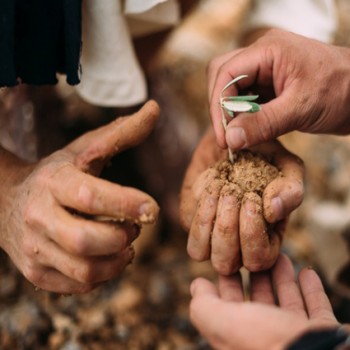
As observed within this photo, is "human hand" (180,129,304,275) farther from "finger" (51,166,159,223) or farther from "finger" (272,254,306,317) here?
"finger" (51,166,159,223)

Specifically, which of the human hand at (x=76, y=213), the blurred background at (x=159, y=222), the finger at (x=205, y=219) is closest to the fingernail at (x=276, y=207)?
the finger at (x=205, y=219)

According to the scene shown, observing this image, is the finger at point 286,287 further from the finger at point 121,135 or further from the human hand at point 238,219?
the finger at point 121,135

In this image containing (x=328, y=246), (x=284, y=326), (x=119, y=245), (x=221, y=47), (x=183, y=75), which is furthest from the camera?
(x=221, y=47)

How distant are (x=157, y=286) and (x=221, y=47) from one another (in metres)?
1.37

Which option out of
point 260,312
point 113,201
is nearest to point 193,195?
point 113,201

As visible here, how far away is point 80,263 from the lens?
3.42 feet

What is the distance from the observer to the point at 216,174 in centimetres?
116

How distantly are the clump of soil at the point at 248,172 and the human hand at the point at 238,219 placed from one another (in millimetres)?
17

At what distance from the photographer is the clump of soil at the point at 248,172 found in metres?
1.12

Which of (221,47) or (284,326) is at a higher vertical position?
(284,326)

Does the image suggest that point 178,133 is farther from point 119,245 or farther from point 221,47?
point 119,245

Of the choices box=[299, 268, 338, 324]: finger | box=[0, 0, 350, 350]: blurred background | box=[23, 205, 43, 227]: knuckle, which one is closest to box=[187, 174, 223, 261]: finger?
box=[299, 268, 338, 324]: finger

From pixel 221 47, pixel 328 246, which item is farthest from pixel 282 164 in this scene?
pixel 221 47

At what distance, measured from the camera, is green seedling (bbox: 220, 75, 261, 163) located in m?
1.06
